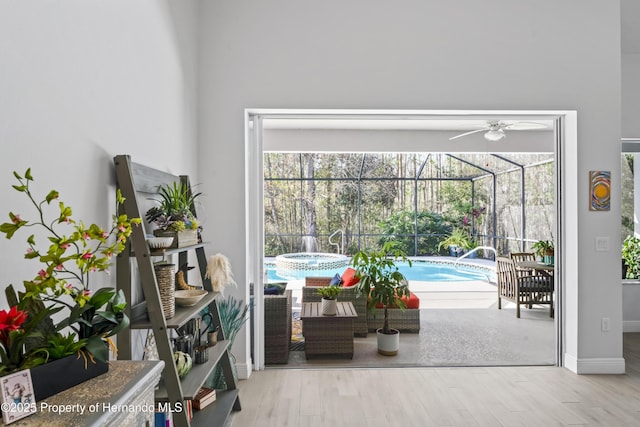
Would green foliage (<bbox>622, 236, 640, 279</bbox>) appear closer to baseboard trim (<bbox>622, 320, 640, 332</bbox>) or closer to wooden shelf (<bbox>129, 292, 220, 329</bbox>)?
baseboard trim (<bbox>622, 320, 640, 332</bbox>)

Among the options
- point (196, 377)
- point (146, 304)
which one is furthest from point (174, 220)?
point (196, 377)

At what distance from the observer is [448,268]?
14.3 feet

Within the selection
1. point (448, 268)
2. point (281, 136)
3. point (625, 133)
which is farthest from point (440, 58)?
point (625, 133)

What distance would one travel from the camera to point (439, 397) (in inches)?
112

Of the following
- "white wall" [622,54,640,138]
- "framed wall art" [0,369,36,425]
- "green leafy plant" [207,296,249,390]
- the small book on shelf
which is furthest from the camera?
"white wall" [622,54,640,138]

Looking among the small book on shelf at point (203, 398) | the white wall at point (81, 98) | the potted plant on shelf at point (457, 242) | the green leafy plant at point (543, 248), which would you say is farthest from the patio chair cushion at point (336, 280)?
the white wall at point (81, 98)

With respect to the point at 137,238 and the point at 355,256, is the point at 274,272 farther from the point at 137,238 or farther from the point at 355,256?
the point at 137,238

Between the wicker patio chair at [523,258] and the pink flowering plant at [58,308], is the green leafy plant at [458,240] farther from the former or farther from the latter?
the pink flowering plant at [58,308]

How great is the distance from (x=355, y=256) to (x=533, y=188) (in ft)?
6.28

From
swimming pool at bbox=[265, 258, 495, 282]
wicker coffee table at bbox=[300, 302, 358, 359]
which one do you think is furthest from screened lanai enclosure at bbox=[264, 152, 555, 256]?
wicker coffee table at bbox=[300, 302, 358, 359]

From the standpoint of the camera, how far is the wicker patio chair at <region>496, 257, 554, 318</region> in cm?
397

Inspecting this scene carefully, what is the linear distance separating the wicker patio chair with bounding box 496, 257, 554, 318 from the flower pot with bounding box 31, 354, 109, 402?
4.03 meters

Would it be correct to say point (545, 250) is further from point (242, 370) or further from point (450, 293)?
point (242, 370)

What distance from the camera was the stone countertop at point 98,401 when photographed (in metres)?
0.90
